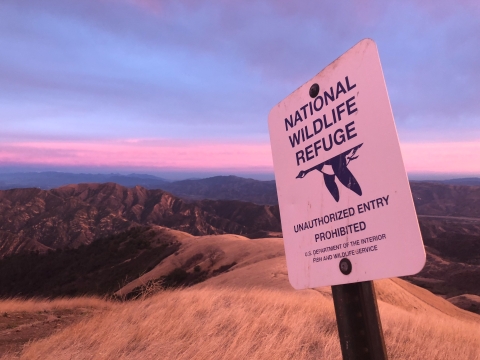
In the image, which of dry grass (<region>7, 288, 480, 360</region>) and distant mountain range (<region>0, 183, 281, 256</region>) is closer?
dry grass (<region>7, 288, 480, 360</region>)

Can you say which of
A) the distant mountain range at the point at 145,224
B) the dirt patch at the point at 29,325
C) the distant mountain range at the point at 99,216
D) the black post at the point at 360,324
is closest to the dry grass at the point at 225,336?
the dirt patch at the point at 29,325

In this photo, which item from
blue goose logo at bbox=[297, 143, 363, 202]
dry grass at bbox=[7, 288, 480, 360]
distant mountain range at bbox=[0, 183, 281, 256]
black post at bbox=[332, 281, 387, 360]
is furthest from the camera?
distant mountain range at bbox=[0, 183, 281, 256]

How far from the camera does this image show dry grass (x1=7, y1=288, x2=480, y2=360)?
165 inches

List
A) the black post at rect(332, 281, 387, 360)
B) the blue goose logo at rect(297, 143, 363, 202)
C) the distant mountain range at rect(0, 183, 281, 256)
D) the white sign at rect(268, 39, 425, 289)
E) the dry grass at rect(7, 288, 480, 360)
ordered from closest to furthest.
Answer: the white sign at rect(268, 39, 425, 289) < the blue goose logo at rect(297, 143, 363, 202) < the black post at rect(332, 281, 387, 360) < the dry grass at rect(7, 288, 480, 360) < the distant mountain range at rect(0, 183, 281, 256)

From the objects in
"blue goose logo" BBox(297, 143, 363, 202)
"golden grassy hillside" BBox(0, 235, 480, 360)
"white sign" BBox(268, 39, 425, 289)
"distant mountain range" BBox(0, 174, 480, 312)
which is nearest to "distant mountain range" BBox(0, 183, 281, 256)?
"distant mountain range" BBox(0, 174, 480, 312)

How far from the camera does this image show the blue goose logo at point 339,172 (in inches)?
60.9

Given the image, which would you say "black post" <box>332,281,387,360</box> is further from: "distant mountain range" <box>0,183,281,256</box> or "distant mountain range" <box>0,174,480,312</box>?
"distant mountain range" <box>0,183,281,256</box>

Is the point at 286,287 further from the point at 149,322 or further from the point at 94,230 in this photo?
the point at 94,230

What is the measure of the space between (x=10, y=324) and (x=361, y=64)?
8.69 metres

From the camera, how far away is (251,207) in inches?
4291

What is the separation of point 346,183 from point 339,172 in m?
0.06

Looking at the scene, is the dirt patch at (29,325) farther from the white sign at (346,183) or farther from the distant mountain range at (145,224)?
the distant mountain range at (145,224)

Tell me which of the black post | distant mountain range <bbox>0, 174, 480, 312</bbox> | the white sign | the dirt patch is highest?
the white sign

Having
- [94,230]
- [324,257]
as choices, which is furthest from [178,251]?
[94,230]
